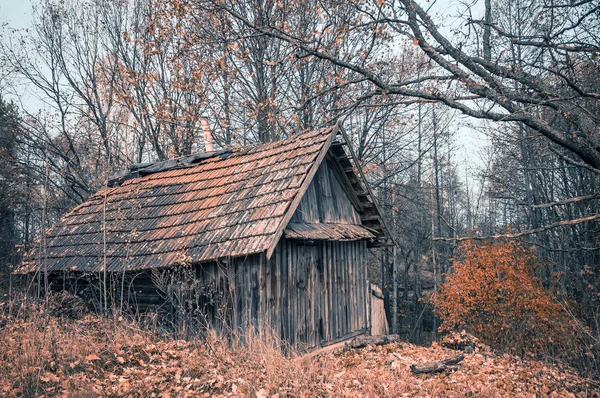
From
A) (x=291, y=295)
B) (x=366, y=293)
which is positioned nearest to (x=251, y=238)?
(x=291, y=295)

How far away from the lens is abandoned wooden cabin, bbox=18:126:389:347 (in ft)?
27.4

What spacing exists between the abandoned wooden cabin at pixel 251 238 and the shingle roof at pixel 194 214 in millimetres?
32

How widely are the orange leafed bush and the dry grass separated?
6369mm

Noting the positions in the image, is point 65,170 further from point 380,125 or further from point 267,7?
point 380,125

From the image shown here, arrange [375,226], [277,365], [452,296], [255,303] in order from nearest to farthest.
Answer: [277,365] < [255,303] < [375,226] < [452,296]

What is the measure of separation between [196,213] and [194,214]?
51 millimetres

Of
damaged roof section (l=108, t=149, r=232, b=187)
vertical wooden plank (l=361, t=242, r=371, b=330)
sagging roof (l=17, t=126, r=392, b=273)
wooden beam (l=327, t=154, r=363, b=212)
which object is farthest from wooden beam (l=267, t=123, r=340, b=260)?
damaged roof section (l=108, t=149, r=232, b=187)

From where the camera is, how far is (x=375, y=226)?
12062 mm

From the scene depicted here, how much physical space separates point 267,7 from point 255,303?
40.6ft

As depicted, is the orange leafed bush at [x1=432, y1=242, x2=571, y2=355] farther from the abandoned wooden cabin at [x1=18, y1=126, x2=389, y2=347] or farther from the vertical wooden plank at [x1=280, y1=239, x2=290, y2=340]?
the vertical wooden plank at [x1=280, y1=239, x2=290, y2=340]

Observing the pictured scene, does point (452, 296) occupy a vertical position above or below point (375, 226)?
below

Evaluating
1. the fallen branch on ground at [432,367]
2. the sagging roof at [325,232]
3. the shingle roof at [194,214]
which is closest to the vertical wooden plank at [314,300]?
the sagging roof at [325,232]

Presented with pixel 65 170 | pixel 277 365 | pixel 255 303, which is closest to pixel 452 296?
pixel 255 303

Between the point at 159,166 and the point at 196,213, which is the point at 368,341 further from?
the point at 159,166
